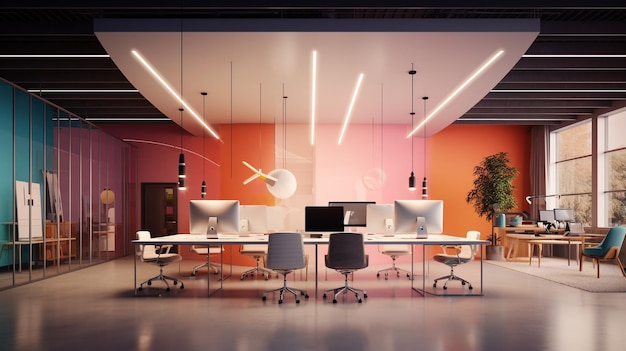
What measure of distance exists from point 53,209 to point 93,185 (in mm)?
1834

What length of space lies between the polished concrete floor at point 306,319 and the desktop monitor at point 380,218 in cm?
90

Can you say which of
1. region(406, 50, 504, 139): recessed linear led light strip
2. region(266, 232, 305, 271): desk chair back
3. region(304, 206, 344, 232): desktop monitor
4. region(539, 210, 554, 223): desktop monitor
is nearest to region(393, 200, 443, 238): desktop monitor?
region(304, 206, 344, 232): desktop monitor

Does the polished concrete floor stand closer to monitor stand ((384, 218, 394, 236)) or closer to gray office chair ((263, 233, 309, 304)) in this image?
gray office chair ((263, 233, 309, 304))

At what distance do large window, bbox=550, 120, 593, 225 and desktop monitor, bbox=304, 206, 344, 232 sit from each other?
772cm

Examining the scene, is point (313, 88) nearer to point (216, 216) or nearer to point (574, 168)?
point (216, 216)

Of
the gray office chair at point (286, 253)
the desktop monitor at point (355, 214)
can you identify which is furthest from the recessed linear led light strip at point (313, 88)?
the gray office chair at point (286, 253)

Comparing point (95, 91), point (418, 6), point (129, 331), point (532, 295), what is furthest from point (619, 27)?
point (95, 91)

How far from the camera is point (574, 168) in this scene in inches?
525

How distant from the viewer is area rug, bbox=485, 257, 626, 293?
26.1ft

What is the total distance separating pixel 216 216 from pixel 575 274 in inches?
263

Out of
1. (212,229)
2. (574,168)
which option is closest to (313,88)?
(212,229)

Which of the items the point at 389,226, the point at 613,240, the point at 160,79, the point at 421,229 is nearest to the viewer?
the point at 421,229

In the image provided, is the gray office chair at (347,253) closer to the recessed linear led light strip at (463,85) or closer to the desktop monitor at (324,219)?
the desktop monitor at (324,219)

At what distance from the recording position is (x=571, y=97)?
416 inches
